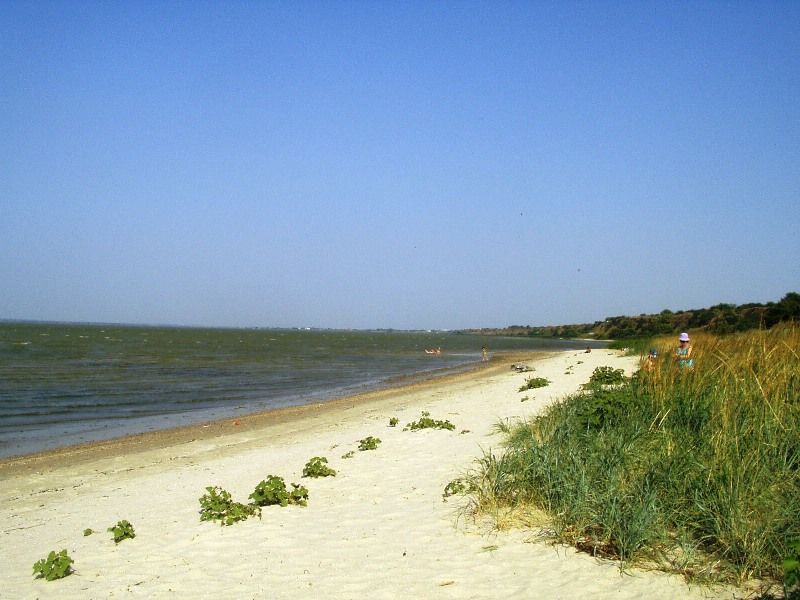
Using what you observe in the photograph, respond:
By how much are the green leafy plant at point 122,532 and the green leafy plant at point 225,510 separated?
0.72 meters

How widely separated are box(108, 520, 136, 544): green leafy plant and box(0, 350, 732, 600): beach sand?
4.6 inches

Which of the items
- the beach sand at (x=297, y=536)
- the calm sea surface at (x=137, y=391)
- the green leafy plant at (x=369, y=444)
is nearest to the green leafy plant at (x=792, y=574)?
the beach sand at (x=297, y=536)

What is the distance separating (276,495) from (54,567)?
7.69 ft

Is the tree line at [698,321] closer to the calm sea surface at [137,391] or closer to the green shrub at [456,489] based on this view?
the green shrub at [456,489]

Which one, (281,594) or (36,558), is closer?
(281,594)

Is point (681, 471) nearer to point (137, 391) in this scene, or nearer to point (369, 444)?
point (369, 444)

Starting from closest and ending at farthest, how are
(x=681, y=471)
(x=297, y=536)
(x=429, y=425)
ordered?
(x=681, y=471) < (x=297, y=536) < (x=429, y=425)

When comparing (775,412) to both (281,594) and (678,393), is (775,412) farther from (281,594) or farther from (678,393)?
(281,594)

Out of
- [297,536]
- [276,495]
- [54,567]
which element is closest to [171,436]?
[276,495]

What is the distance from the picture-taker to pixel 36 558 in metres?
6.06

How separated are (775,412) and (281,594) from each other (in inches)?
194

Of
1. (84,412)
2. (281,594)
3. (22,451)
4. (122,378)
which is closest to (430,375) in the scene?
(122,378)

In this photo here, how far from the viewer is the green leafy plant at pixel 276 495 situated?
699 centimetres

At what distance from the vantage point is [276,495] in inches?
277
